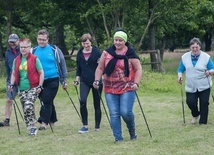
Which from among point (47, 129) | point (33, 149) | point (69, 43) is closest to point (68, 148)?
point (33, 149)

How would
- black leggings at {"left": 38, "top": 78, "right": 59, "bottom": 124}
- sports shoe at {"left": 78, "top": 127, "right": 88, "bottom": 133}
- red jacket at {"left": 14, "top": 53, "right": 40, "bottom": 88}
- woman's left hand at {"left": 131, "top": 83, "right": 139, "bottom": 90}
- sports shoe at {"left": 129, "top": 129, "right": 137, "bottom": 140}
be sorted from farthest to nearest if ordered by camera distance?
black leggings at {"left": 38, "top": 78, "right": 59, "bottom": 124} < sports shoe at {"left": 78, "top": 127, "right": 88, "bottom": 133} < red jacket at {"left": 14, "top": 53, "right": 40, "bottom": 88} < sports shoe at {"left": 129, "top": 129, "right": 137, "bottom": 140} < woman's left hand at {"left": 131, "top": 83, "right": 139, "bottom": 90}

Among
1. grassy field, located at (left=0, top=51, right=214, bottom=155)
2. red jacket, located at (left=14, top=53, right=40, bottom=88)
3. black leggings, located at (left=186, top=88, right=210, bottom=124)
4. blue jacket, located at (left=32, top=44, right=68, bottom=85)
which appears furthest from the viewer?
black leggings, located at (left=186, top=88, right=210, bottom=124)

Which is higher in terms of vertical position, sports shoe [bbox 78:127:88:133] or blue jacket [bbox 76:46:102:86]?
blue jacket [bbox 76:46:102:86]

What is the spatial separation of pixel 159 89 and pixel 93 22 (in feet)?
41.6

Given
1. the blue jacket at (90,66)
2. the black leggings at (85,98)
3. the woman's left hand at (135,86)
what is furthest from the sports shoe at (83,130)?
the woman's left hand at (135,86)

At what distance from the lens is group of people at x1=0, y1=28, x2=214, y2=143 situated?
8797 mm

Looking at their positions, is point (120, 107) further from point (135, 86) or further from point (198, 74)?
point (198, 74)

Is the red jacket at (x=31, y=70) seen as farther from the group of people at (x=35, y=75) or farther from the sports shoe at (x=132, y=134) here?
the sports shoe at (x=132, y=134)

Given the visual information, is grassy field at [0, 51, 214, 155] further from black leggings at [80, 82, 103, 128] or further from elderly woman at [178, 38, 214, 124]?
elderly woman at [178, 38, 214, 124]

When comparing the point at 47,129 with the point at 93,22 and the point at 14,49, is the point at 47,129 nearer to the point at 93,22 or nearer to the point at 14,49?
the point at 14,49

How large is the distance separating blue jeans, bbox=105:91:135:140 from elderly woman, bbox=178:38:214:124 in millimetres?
2347

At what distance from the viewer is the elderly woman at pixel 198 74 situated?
35.2 ft

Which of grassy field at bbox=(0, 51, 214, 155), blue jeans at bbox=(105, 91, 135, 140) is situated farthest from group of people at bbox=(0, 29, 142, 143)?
grassy field at bbox=(0, 51, 214, 155)

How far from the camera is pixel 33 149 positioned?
886 centimetres
